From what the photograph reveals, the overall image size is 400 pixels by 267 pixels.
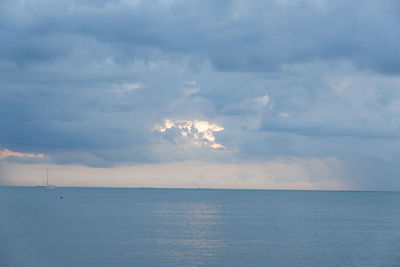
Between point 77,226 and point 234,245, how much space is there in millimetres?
51036

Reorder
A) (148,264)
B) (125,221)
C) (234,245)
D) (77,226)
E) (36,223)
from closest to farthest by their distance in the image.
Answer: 1. (148,264)
2. (234,245)
3. (77,226)
4. (36,223)
5. (125,221)

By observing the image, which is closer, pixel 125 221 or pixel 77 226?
pixel 77 226

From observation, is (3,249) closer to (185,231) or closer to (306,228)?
(185,231)

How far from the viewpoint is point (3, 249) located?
290 feet

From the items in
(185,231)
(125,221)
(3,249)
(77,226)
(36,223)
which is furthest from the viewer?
(125,221)

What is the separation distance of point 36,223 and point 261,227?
202 feet

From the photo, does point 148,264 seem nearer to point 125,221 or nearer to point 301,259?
point 301,259

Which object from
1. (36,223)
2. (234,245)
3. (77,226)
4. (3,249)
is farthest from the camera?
(36,223)

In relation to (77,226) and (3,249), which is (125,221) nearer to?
(77,226)

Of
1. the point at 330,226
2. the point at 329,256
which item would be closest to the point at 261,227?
the point at 330,226

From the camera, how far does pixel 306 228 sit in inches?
5182

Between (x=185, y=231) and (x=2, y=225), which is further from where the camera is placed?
(x=2, y=225)

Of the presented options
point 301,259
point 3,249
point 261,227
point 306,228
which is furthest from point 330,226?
point 3,249

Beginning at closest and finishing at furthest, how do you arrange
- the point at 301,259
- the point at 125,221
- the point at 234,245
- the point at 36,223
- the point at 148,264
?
the point at 148,264 < the point at 301,259 < the point at 234,245 < the point at 36,223 < the point at 125,221
